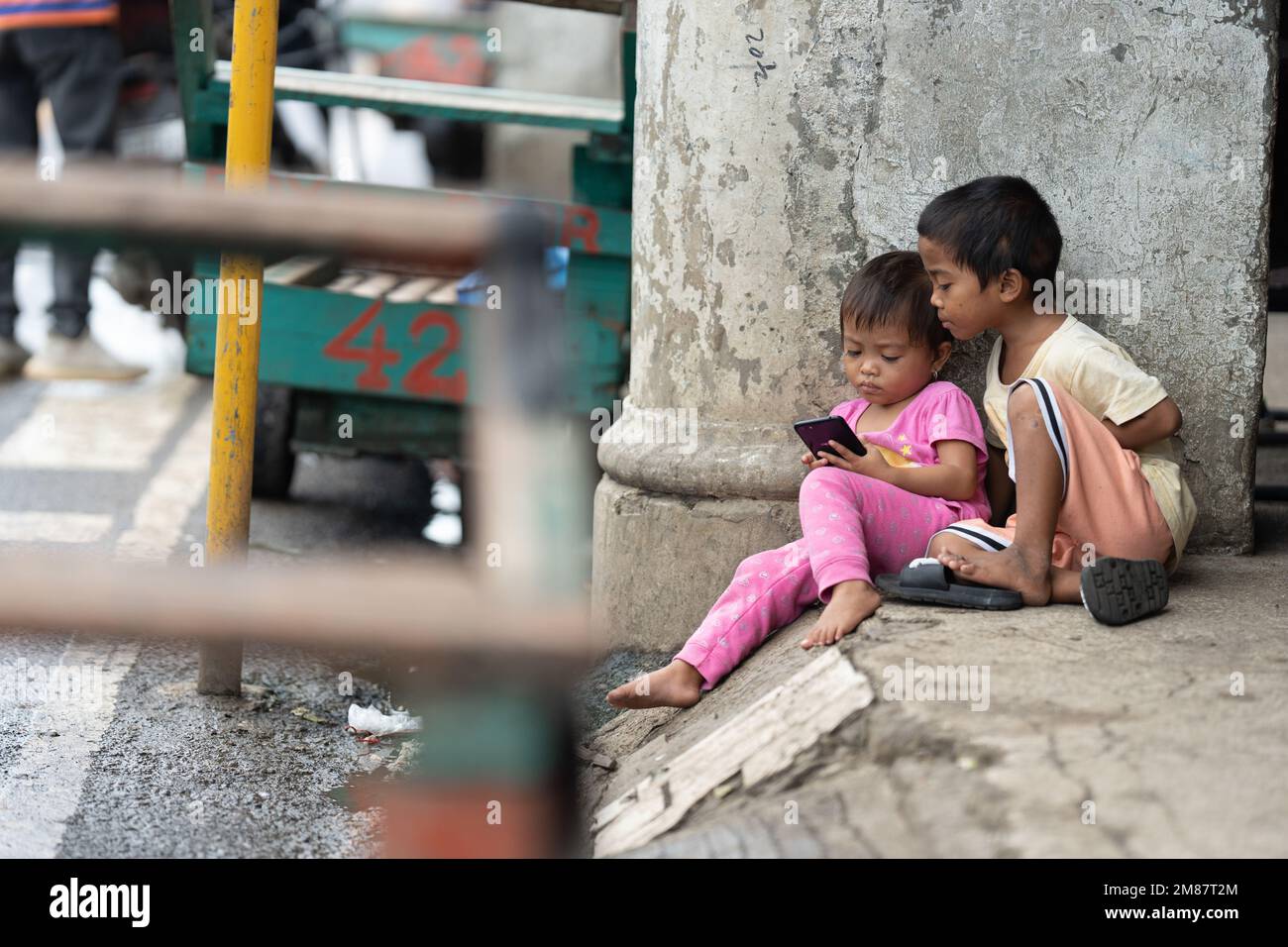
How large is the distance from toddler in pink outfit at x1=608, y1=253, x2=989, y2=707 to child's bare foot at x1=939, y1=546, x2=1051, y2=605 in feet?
0.55

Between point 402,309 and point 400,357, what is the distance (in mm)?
133

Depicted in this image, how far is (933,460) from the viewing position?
108 inches

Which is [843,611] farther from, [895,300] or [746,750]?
[895,300]

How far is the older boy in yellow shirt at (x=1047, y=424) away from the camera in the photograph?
2.47m

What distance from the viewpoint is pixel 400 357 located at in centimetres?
415

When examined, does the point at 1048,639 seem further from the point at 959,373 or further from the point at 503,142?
the point at 503,142

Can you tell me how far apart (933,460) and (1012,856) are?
115 cm

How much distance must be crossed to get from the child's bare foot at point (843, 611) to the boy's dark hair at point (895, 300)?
54 centimetres

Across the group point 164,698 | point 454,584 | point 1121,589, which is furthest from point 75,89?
point 454,584
